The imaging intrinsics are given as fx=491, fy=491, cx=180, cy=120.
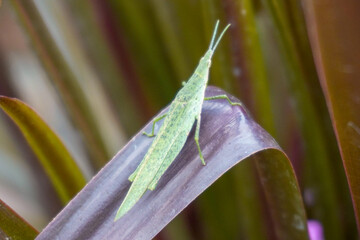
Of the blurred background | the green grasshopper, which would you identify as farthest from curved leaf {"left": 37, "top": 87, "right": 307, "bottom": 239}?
the blurred background

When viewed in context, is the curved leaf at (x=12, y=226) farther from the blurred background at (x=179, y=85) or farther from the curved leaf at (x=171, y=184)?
the blurred background at (x=179, y=85)

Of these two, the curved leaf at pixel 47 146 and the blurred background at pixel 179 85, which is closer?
the curved leaf at pixel 47 146

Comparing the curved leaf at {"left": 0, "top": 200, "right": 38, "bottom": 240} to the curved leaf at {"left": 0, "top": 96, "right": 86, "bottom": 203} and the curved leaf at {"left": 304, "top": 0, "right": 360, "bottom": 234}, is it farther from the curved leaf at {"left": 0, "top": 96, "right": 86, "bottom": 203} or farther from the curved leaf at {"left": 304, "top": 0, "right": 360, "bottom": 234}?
the curved leaf at {"left": 304, "top": 0, "right": 360, "bottom": 234}

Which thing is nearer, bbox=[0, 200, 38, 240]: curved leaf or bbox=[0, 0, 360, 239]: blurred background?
bbox=[0, 200, 38, 240]: curved leaf

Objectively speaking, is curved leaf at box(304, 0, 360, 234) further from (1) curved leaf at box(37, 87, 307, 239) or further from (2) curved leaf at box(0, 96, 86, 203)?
(2) curved leaf at box(0, 96, 86, 203)

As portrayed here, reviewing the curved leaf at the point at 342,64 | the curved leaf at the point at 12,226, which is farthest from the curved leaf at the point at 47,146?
the curved leaf at the point at 342,64

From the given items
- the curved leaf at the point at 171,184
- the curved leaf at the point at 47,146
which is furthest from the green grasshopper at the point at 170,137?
the curved leaf at the point at 47,146

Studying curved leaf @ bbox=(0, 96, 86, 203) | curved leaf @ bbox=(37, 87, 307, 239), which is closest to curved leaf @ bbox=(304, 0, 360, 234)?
curved leaf @ bbox=(37, 87, 307, 239)

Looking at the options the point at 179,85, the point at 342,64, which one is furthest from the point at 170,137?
the point at 179,85
